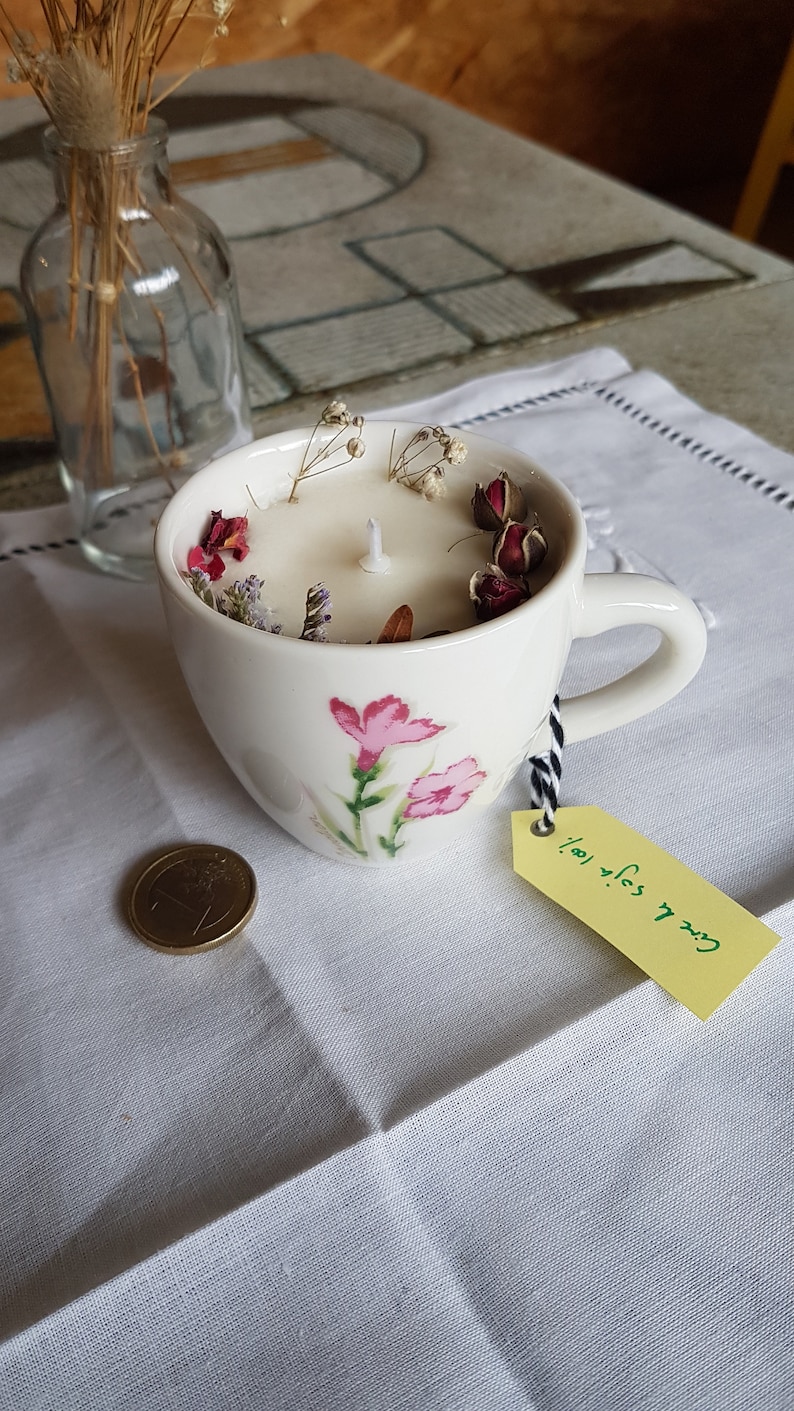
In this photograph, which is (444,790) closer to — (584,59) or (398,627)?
(398,627)

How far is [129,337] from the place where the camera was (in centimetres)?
55

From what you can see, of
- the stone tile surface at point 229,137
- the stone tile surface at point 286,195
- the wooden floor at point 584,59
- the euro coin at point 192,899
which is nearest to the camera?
the euro coin at point 192,899

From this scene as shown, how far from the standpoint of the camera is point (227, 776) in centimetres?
47

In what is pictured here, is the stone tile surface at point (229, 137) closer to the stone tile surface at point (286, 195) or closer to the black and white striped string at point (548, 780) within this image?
the stone tile surface at point (286, 195)

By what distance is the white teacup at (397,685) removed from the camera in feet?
1.09

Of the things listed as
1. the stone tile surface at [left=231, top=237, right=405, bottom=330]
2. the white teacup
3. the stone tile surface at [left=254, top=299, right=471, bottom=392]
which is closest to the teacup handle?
the white teacup

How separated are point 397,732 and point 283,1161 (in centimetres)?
14

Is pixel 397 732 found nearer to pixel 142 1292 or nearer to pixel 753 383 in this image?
pixel 142 1292

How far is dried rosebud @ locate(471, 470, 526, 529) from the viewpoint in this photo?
1.28 ft

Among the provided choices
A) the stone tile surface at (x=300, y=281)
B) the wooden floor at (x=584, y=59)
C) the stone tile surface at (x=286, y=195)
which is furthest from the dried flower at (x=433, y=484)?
the wooden floor at (x=584, y=59)

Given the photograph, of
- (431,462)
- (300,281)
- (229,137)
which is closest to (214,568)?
(431,462)

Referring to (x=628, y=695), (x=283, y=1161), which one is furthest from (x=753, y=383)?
(x=283, y=1161)

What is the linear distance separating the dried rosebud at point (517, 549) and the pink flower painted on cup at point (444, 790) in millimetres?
69

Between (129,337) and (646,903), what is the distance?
0.39 m
